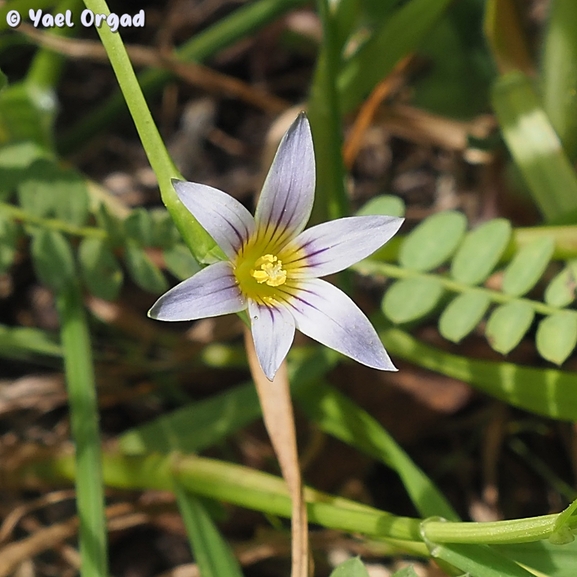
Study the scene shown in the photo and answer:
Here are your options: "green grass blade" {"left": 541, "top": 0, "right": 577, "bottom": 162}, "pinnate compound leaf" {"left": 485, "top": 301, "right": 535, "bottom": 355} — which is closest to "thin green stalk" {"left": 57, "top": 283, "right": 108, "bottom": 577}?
"pinnate compound leaf" {"left": 485, "top": 301, "right": 535, "bottom": 355}

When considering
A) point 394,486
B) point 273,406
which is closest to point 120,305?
point 273,406

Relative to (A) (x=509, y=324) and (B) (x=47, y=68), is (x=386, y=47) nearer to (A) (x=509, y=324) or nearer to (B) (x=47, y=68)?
(A) (x=509, y=324)

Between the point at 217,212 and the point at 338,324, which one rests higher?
the point at 217,212

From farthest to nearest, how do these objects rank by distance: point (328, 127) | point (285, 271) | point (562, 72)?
point (562, 72)
point (328, 127)
point (285, 271)

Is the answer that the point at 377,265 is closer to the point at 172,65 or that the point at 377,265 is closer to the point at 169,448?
the point at 169,448

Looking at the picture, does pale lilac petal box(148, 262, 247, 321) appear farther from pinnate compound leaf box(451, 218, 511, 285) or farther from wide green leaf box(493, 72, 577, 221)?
wide green leaf box(493, 72, 577, 221)

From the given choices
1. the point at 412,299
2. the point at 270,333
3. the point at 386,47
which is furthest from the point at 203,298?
the point at 386,47

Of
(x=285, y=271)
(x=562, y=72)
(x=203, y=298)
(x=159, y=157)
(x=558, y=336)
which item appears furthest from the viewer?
(x=562, y=72)
